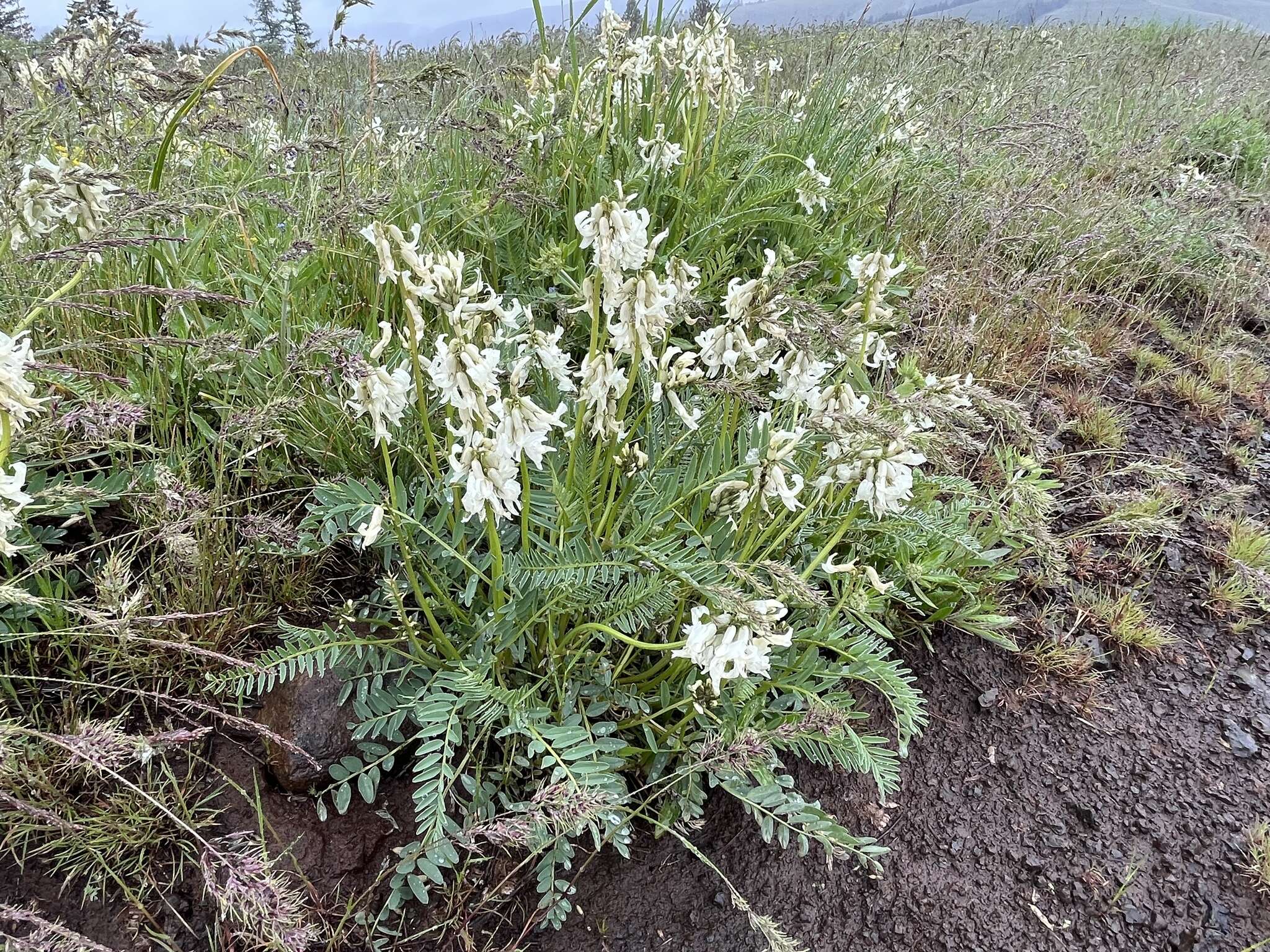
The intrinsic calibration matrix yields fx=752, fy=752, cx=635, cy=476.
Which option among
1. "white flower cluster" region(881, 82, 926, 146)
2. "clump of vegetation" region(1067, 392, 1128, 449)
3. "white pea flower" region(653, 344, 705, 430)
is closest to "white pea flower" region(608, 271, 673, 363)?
"white pea flower" region(653, 344, 705, 430)

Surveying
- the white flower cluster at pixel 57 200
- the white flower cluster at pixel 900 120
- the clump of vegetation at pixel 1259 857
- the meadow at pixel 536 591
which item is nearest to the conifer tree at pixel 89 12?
the meadow at pixel 536 591

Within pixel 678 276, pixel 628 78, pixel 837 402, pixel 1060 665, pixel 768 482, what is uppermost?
pixel 628 78

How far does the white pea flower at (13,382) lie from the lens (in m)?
1.03

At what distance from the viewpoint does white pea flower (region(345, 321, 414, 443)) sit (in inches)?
52.7

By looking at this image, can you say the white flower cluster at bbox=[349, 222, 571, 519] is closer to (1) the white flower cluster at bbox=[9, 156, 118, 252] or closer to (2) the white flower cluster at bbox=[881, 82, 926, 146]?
(1) the white flower cluster at bbox=[9, 156, 118, 252]

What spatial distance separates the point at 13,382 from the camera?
1.05 metres

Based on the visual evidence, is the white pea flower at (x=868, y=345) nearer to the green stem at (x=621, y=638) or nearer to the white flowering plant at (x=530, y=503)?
the white flowering plant at (x=530, y=503)

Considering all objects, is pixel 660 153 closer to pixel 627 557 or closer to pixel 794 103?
pixel 794 103

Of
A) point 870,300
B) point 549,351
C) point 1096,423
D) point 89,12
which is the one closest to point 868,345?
point 870,300

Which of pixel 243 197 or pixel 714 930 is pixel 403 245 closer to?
pixel 243 197

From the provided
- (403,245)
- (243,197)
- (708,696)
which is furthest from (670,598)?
(243,197)

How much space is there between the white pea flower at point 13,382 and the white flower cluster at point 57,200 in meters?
0.46

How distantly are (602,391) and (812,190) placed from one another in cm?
164

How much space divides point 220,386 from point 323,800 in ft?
3.63
